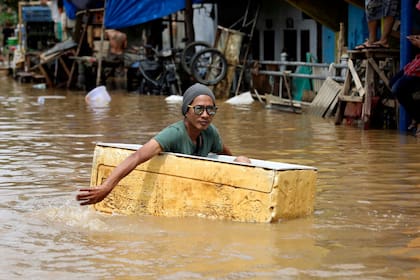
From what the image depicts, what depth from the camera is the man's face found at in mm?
6680

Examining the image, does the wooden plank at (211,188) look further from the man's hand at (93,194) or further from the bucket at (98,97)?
the bucket at (98,97)

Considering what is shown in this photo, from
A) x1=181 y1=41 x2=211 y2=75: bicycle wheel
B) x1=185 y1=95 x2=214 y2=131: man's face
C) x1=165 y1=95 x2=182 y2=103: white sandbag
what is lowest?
x1=165 y1=95 x2=182 y2=103: white sandbag

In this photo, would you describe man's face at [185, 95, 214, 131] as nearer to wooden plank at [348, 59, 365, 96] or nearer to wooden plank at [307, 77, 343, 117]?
wooden plank at [348, 59, 365, 96]

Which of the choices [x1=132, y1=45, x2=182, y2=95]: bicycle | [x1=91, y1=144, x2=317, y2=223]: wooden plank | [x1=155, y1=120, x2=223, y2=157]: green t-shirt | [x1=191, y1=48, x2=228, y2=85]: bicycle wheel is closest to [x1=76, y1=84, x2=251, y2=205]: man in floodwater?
[x1=155, y1=120, x2=223, y2=157]: green t-shirt

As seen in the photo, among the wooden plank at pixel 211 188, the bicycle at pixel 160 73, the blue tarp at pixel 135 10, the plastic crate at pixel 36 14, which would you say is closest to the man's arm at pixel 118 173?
the wooden plank at pixel 211 188

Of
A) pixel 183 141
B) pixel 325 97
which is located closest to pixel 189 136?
pixel 183 141

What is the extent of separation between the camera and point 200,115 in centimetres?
668

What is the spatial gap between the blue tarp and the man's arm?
52.1 feet

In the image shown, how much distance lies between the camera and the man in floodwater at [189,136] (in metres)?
6.51

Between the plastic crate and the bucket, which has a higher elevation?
the plastic crate

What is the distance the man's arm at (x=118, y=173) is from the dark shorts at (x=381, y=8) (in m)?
7.04

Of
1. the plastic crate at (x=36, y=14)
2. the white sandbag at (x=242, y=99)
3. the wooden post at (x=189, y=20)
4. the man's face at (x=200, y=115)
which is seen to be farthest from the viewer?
the plastic crate at (x=36, y=14)

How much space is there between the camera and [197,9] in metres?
25.7

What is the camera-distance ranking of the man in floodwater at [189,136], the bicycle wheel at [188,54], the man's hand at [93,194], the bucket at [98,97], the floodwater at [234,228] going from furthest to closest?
the bicycle wheel at [188,54] < the bucket at [98,97] < the man in floodwater at [189,136] < the man's hand at [93,194] < the floodwater at [234,228]
